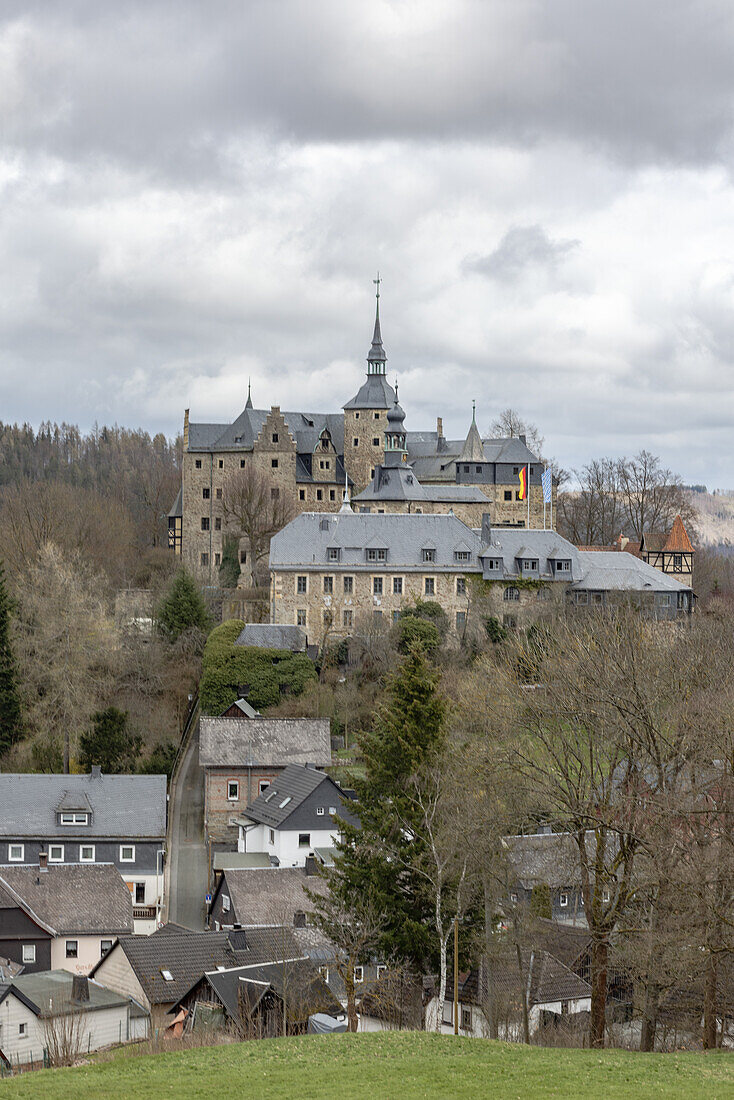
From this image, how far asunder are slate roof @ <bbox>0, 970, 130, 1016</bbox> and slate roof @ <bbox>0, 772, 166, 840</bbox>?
10.0 m

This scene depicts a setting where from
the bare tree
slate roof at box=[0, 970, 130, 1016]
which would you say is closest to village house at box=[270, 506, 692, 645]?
the bare tree

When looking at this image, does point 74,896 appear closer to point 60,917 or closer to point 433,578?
point 60,917

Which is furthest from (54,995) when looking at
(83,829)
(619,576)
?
(619,576)

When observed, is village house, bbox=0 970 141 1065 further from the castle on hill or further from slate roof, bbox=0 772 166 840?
the castle on hill

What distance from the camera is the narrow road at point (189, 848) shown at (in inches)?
1796

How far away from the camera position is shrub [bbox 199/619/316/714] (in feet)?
191

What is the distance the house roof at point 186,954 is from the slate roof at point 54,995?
1.08 m

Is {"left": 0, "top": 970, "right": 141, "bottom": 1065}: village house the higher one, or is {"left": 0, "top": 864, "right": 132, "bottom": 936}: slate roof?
{"left": 0, "top": 864, "right": 132, "bottom": 936}: slate roof

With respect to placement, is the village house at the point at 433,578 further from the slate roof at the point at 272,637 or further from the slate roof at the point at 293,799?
the slate roof at the point at 293,799

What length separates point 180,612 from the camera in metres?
63.7

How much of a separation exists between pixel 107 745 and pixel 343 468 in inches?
1294

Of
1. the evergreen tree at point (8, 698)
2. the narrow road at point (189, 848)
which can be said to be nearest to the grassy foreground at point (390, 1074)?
the narrow road at point (189, 848)

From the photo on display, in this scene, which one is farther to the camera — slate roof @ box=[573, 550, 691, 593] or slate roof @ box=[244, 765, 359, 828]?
slate roof @ box=[573, 550, 691, 593]

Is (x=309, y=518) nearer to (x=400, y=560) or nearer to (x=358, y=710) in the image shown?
(x=400, y=560)
